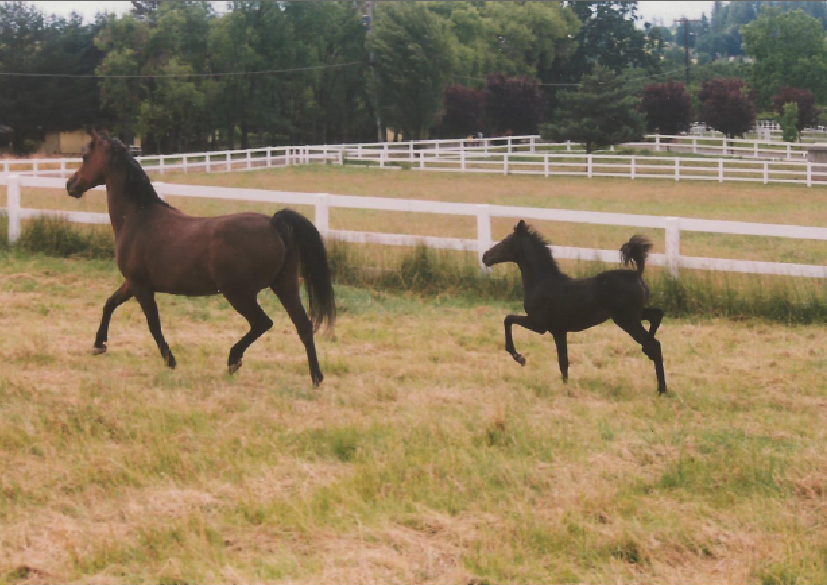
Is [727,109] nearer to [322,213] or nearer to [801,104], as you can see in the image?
[801,104]

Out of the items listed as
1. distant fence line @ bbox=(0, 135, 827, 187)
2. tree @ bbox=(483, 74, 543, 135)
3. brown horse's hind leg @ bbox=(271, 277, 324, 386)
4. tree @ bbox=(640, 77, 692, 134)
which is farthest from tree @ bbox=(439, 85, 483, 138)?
brown horse's hind leg @ bbox=(271, 277, 324, 386)

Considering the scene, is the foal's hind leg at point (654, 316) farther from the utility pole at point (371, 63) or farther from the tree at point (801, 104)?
the utility pole at point (371, 63)

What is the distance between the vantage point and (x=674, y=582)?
471cm

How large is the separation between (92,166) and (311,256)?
2200mm

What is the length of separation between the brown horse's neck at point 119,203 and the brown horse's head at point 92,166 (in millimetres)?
192

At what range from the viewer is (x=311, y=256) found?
8305mm

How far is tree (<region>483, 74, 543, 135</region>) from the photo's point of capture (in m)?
60.7

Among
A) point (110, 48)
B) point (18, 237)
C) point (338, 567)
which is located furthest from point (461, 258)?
point (110, 48)

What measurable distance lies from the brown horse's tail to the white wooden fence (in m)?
4.13

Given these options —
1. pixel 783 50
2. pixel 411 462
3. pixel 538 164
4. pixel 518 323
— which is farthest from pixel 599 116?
pixel 411 462

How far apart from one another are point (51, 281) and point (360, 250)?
3673mm

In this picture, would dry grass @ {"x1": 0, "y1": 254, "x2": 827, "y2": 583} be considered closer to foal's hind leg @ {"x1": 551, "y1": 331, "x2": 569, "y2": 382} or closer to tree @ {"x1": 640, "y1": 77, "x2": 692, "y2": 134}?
foal's hind leg @ {"x1": 551, "y1": 331, "x2": 569, "y2": 382}

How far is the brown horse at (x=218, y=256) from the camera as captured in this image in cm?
811

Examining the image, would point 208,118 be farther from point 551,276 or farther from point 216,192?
point 551,276
